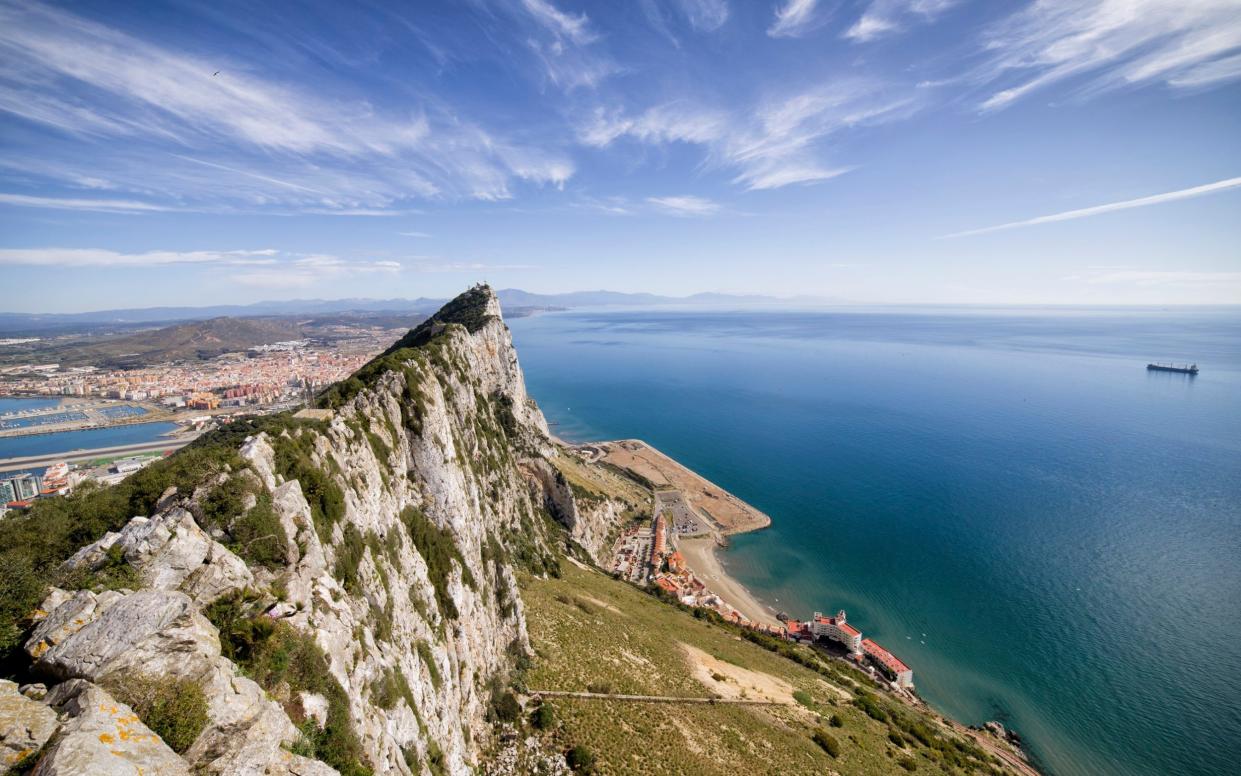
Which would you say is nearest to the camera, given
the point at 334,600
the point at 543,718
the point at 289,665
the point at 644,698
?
the point at 289,665

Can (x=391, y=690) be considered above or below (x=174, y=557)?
below

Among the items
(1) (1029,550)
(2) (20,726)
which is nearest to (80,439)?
(2) (20,726)

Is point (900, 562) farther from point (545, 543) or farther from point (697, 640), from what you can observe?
point (545, 543)

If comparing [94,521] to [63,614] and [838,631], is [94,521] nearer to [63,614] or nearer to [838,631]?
[63,614]

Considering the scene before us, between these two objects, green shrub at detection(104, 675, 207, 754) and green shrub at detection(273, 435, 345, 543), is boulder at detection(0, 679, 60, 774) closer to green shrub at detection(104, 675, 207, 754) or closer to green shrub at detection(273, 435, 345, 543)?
green shrub at detection(104, 675, 207, 754)

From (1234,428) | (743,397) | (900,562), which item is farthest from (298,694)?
(1234,428)
